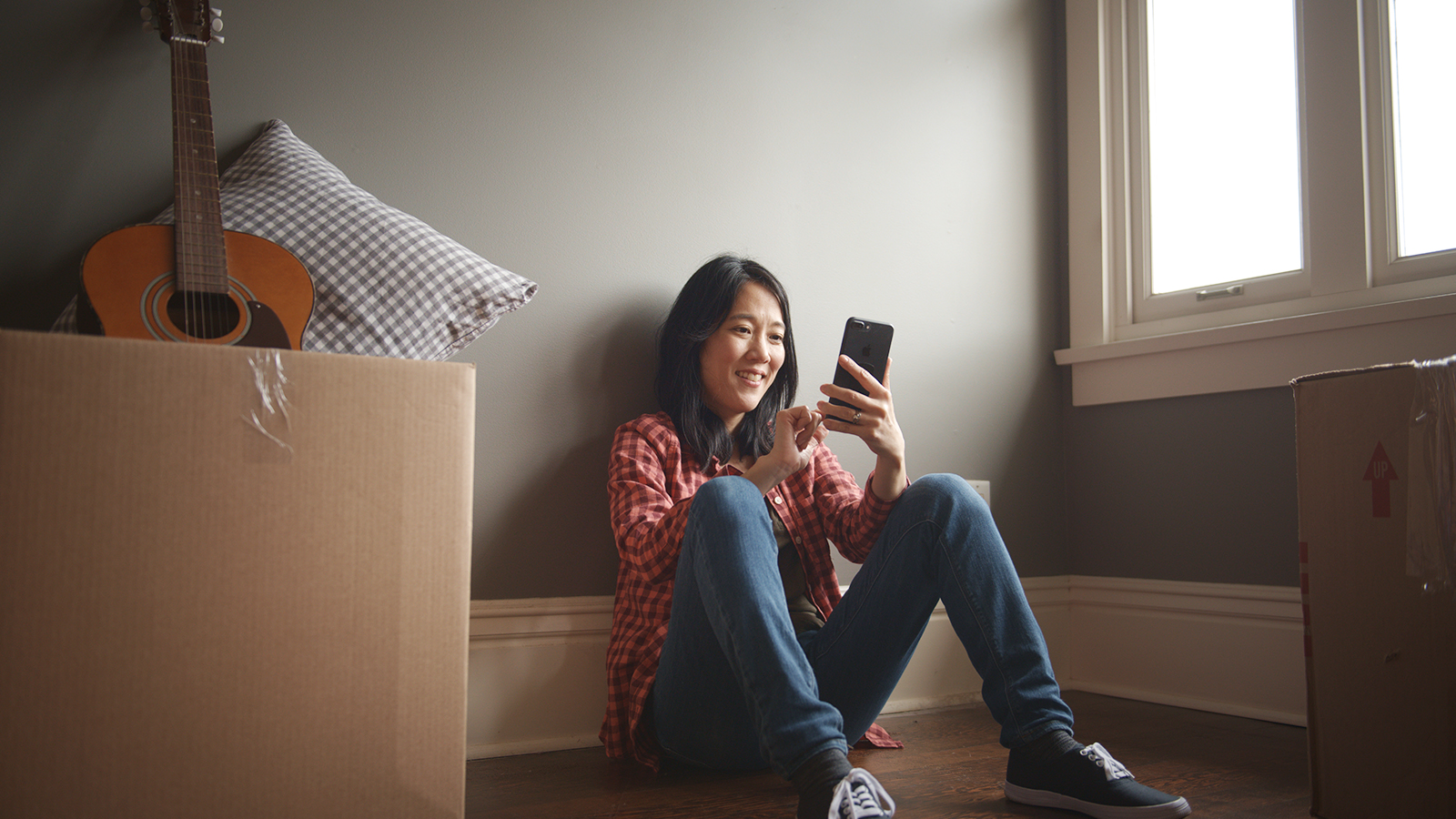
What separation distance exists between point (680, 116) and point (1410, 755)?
1319mm

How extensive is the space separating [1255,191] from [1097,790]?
4.31ft

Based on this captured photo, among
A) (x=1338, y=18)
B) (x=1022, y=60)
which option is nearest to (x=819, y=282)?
(x=1022, y=60)

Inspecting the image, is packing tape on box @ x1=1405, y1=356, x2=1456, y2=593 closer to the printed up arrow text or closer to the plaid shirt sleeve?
the printed up arrow text

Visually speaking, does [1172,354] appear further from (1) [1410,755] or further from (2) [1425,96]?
(1) [1410,755]

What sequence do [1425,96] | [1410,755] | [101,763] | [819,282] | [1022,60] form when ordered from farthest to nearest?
1. [1022,60]
2. [819,282]
3. [1425,96]
4. [1410,755]
5. [101,763]

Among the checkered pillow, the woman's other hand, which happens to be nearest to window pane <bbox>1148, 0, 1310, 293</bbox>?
Answer: the woman's other hand

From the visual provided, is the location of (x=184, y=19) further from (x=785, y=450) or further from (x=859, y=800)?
(x=859, y=800)

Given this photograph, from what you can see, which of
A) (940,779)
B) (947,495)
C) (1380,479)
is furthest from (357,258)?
(1380,479)

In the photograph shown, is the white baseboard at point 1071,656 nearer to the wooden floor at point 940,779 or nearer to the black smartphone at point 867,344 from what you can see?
the wooden floor at point 940,779

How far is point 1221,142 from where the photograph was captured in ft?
5.77

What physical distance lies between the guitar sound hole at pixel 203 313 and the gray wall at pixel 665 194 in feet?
1.20

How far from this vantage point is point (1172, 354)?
5.63 ft

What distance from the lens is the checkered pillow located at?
1.04m

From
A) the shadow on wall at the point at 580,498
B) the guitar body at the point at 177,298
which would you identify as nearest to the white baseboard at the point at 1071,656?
the shadow on wall at the point at 580,498
